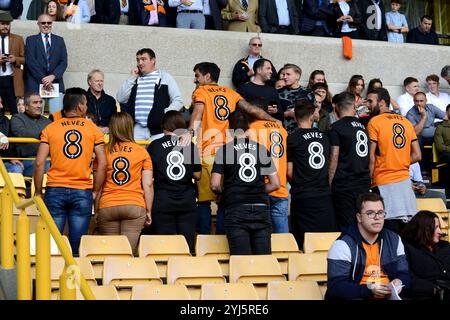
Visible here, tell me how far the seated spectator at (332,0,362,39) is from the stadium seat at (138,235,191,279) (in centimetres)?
754

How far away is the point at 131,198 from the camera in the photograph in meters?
10.2

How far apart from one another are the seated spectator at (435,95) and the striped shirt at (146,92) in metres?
5.16

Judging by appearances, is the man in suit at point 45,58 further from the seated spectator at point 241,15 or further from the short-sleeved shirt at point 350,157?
the short-sleeved shirt at point 350,157

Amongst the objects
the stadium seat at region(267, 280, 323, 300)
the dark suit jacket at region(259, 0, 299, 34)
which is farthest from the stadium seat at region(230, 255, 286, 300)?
the dark suit jacket at region(259, 0, 299, 34)

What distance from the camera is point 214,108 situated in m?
11.4

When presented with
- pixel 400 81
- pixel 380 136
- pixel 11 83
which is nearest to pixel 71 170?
pixel 380 136

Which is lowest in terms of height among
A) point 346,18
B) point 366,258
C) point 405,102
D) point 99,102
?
point 366,258

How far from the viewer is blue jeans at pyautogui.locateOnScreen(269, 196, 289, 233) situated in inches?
428

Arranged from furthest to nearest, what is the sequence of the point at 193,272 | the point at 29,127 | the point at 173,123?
the point at 29,127, the point at 173,123, the point at 193,272

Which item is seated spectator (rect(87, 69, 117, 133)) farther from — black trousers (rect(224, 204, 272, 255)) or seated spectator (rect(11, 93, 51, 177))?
black trousers (rect(224, 204, 272, 255))

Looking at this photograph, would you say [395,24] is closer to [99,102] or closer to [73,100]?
[99,102]

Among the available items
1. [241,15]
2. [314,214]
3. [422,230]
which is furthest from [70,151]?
[241,15]

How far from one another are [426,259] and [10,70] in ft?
21.5
